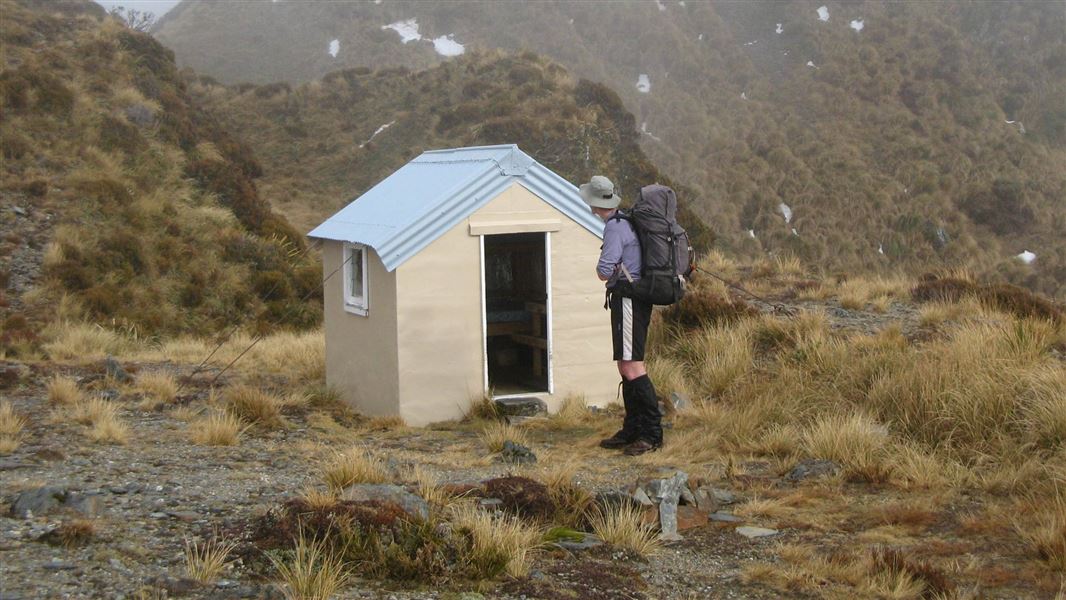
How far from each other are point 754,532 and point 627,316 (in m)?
2.33

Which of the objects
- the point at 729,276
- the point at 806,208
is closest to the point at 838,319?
the point at 729,276

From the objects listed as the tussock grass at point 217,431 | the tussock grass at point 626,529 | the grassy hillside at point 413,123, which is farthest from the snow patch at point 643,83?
the tussock grass at point 626,529

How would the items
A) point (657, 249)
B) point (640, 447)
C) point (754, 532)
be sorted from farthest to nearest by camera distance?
point (640, 447), point (657, 249), point (754, 532)

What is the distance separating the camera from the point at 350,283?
36.1 feet

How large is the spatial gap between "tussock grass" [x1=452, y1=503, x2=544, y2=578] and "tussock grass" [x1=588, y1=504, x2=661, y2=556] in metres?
0.39

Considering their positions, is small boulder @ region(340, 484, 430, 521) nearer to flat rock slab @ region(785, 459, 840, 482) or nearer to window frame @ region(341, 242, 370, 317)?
flat rock slab @ region(785, 459, 840, 482)

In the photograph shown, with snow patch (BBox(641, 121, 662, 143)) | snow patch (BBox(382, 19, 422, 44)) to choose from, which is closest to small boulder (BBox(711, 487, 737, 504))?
snow patch (BBox(641, 121, 662, 143))

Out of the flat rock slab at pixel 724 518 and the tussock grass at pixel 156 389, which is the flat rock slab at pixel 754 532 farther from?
the tussock grass at pixel 156 389

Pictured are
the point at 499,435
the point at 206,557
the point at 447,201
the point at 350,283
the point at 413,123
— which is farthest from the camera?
the point at 413,123

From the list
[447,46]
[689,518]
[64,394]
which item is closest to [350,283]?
[64,394]

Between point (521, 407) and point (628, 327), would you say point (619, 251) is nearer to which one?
point (628, 327)

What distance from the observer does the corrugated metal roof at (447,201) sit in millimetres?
9812

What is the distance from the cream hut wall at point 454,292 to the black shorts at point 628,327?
2.12 meters

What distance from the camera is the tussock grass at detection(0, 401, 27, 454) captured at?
7.96 meters
